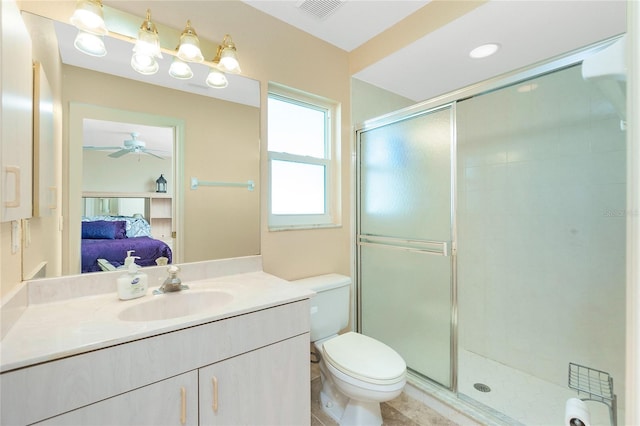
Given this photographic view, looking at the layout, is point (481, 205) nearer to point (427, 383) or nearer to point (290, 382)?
point (427, 383)

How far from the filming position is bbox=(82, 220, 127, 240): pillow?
1261 mm

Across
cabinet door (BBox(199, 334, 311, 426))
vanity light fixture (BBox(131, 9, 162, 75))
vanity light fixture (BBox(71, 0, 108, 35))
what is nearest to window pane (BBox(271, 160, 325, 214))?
vanity light fixture (BBox(131, 9, 162, 75))

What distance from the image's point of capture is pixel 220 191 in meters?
1.62

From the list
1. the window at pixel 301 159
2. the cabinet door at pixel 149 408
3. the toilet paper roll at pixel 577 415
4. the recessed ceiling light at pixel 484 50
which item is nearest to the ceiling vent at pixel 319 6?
the window at pixel 301 159

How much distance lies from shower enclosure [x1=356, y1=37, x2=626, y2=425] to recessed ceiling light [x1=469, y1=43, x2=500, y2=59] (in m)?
0.32

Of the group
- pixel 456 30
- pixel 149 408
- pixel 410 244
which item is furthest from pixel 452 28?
pixel 149 408

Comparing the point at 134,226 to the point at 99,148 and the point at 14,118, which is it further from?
the point at 14,118

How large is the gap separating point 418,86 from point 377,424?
2362mm

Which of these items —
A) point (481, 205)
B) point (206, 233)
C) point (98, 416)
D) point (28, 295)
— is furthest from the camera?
point (481, 205)

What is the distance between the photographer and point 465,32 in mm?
1618

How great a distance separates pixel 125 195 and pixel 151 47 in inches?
27.8

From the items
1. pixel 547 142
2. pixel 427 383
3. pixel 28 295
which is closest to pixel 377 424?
pixel 427 383

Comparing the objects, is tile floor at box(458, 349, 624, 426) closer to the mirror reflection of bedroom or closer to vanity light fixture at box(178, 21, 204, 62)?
the mirror reflection of bedroom

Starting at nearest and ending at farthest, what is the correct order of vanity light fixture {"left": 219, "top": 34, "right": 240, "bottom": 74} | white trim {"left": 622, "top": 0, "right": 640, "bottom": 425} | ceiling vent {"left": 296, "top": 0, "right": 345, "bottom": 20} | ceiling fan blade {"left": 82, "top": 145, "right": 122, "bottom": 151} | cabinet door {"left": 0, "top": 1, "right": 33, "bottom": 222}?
1. white trim {"left": 622, "top": 0, "right": 640, "bottom": 425}
2. cabinet door {"left": 0, "top": 1, "right": 33, "bottom": 222}
3. ceiling fan blade {"left": 82, "top": 145, "right": 122, "bottom": 151}
4. vanity light fixture {"left": 219, "top": 34, "right": 240, "bottom": 74}
5. ceiling vent {"left": 296, "top": 0, "right": 345, "bottom": 20}
